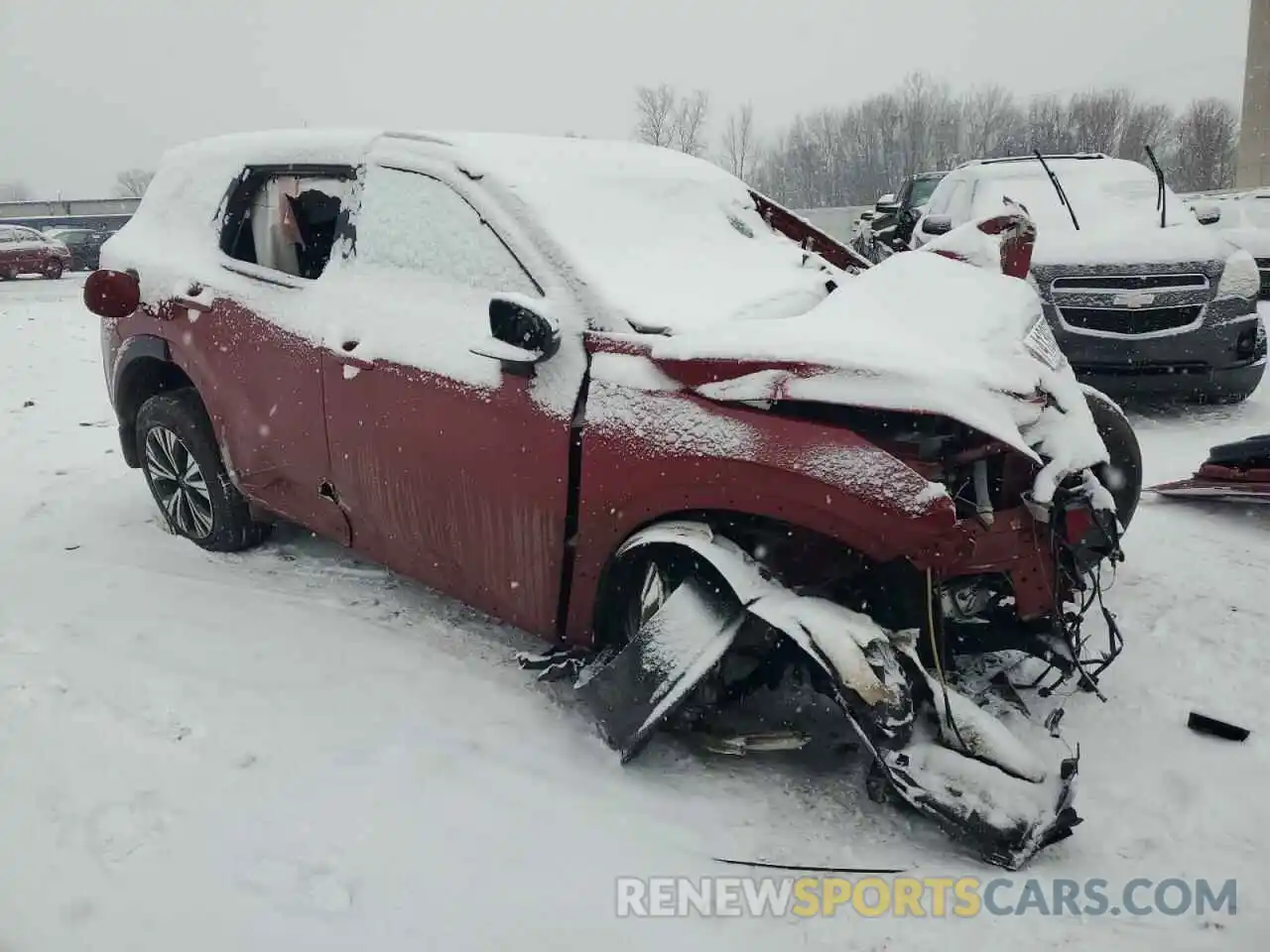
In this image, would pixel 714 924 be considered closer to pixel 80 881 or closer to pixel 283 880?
pixel 283 880

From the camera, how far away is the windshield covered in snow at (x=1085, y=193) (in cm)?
705

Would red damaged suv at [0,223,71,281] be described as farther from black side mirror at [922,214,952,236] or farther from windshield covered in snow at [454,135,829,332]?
windshield covered in snow at [454,135,829,332]

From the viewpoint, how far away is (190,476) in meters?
4.27

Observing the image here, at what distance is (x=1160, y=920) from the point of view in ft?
A: 7.32

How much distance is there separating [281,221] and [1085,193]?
251 inches

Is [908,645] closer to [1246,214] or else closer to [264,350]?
[264,350]

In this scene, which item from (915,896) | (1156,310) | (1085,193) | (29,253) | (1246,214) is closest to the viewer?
(915,896)

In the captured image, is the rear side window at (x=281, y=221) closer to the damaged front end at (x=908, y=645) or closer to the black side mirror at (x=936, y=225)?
the damaged front end at (x=908, y=645)

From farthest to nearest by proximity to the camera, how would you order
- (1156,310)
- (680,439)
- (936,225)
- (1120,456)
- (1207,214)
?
(936,225)
(1207,214)
(1156,310)
(1120,456)
(680,439)

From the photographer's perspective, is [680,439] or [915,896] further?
[680,439]

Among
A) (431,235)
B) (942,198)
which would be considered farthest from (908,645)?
(942,198)

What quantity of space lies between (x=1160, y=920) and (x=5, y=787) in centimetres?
304

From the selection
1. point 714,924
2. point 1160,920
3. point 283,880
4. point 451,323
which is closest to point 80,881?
point 283,880

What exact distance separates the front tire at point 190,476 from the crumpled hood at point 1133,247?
5.39 meters
